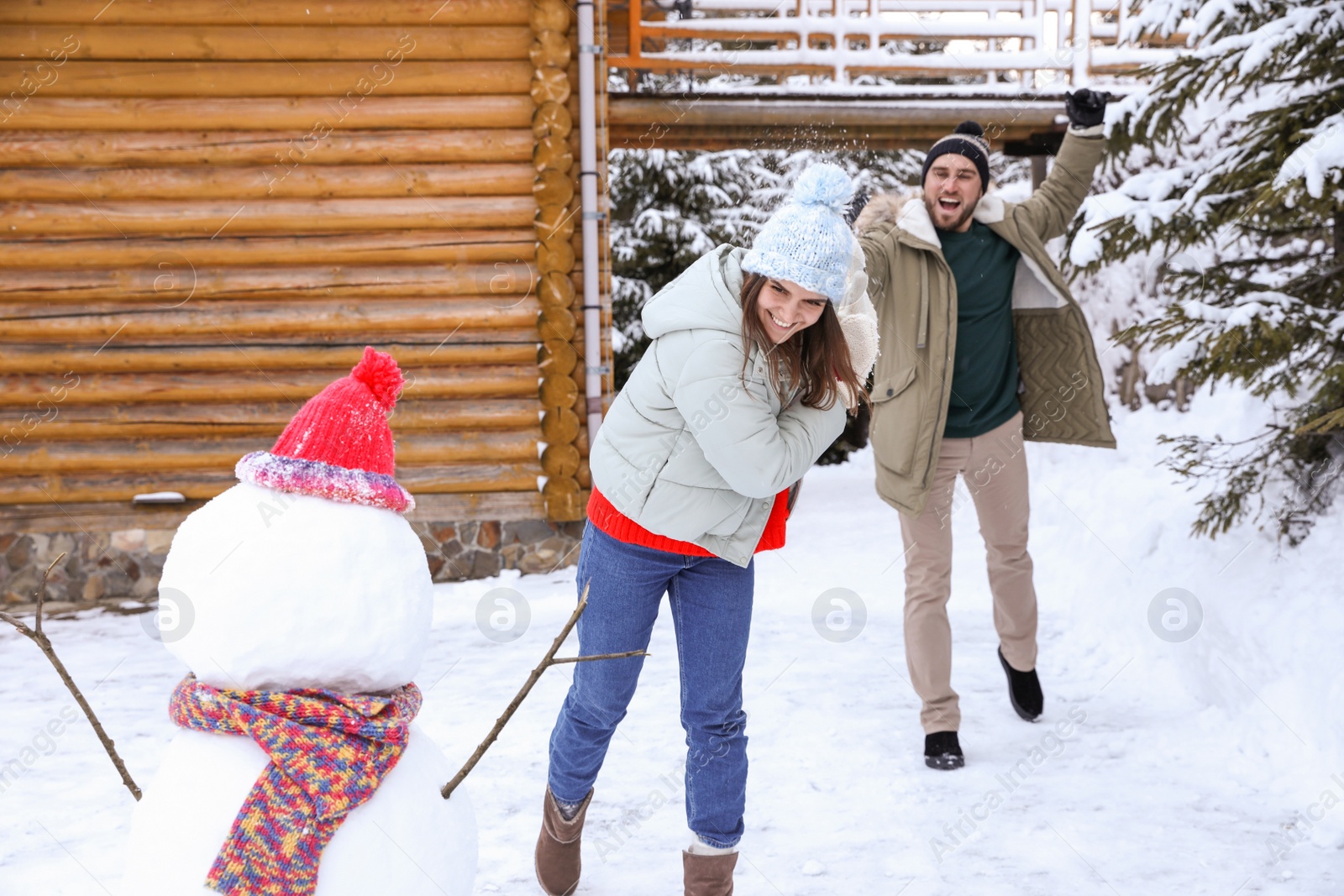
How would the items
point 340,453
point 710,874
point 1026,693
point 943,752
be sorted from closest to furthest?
point 340,453 < point 710,874 < point 943,752 < point 1026,693

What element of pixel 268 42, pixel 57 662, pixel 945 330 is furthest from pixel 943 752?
pixel 268 42

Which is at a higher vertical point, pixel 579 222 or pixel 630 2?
pixel 630 2

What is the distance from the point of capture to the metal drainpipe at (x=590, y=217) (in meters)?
6.18

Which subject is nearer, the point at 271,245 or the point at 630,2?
the point at 271,245

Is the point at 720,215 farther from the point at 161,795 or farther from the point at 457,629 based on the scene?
the point at 161,795

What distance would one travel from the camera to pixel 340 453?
1.60 metres

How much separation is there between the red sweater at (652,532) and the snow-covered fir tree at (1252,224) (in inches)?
80.6

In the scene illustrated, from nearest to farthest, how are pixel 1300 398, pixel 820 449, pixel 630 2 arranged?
pixel 820 449 < pixel 1300 398 < pixel 630 2

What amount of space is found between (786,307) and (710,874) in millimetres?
1360

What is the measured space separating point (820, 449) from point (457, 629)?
359 centimetres

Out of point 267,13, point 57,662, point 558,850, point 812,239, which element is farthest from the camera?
point 267,13

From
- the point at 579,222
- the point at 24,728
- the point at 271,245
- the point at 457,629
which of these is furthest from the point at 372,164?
the point at 24,728

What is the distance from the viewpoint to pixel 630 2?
6.98 metres

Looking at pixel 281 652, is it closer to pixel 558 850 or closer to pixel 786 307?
pixel 786 307
